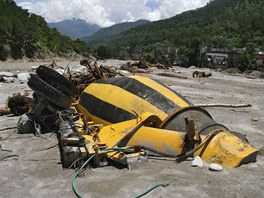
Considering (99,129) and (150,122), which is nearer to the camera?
(150,122)

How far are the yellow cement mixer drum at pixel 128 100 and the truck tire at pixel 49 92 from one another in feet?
1.89

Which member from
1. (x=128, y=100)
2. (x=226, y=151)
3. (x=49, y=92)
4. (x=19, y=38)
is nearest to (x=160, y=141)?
(x=226, y=151)

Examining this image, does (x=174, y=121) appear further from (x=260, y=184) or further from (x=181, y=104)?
(x=260, y=184)

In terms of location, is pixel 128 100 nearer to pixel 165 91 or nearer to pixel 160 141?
pixel 165 91

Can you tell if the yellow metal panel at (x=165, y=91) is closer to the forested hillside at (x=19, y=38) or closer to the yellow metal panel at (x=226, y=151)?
the yellow metal panel at (x=226, y=151)

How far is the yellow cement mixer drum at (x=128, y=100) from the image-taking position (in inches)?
249

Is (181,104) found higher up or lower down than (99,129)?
higher up

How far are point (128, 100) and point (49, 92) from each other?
168cm

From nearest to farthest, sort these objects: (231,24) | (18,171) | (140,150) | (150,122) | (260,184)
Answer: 1. (260,184)
2. (18,171)
3. (140,150)
4. (150,122)
5. (231,24)

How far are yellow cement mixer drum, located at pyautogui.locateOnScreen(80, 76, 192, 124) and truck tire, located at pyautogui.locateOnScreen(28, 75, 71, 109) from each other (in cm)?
Answer: 58

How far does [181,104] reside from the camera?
6516mm

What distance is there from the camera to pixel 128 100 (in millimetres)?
6598

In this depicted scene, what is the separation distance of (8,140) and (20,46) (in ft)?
148

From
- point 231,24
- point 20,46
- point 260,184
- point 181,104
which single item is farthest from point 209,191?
point 231,24
